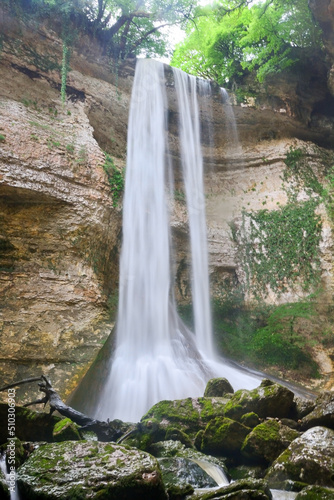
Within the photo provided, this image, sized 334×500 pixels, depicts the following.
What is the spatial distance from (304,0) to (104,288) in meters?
12.4

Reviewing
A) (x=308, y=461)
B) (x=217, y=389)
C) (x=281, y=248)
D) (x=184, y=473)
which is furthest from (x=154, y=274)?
(x=308, y=461)

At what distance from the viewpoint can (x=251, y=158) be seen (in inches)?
604

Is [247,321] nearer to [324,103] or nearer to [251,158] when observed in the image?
[251,158]

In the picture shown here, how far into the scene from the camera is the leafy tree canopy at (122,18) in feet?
41.5

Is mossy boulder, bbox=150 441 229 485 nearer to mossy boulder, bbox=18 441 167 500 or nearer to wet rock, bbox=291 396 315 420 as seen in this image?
mossy boulder, bbox=18 441 167 500

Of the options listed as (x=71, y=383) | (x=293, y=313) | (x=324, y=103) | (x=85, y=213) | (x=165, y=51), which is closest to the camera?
(x=71, y=383)

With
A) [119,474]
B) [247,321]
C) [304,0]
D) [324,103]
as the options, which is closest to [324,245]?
[247,321]

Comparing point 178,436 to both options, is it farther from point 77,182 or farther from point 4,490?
point 77,182

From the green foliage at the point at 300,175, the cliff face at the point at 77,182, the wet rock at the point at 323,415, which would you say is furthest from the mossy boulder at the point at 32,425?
the green foliage at the point at 300,175

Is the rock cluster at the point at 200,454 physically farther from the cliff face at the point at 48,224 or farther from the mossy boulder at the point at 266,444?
the cliff face at the point at 48,224

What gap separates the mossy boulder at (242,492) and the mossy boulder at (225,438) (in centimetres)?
155

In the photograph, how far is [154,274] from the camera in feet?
38.4

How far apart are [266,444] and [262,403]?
2.84ft

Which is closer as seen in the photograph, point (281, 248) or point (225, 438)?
point (225, 438)
